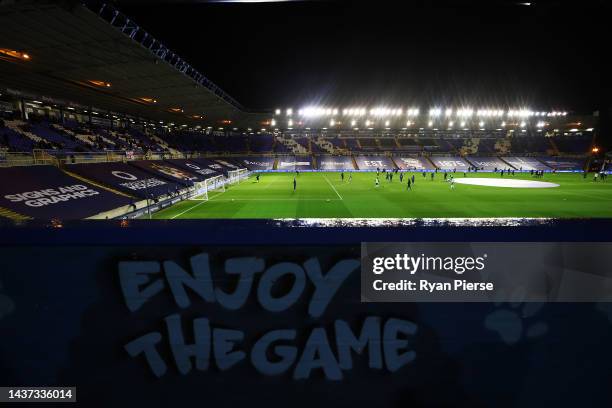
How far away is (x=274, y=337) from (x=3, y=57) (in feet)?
102

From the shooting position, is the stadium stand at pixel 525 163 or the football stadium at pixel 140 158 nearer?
the football stadium at pixel 140 158

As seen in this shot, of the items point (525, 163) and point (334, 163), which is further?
point (334, 163)

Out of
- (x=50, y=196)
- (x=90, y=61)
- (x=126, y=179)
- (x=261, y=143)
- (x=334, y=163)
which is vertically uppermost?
(x=90, y=61)

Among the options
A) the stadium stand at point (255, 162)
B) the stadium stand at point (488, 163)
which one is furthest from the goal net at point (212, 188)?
the stadium stand at point (488, 163)

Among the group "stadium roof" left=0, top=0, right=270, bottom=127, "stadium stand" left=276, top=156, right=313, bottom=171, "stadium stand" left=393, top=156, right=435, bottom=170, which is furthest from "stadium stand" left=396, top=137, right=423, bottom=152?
"stadium roof" left=0, top=0, right=270, bottom=127

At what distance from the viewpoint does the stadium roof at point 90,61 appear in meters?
15.6

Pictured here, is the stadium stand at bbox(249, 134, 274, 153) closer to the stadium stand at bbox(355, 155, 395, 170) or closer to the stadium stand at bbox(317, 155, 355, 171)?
the stadium stand at bbox(317, 155, 355, 171)

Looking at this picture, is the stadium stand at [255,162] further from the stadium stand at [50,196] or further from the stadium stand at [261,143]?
the stadium stand at [50,196]

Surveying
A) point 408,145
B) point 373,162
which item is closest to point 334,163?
point 373,162

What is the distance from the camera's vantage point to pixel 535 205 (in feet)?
78.3

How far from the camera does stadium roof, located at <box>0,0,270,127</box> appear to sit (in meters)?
15.6

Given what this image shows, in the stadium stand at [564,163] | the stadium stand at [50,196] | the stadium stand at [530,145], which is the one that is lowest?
the stadium stand at [50,196]

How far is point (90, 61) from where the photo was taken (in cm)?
2231

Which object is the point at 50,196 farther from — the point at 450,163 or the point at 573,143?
the point at 573,143
